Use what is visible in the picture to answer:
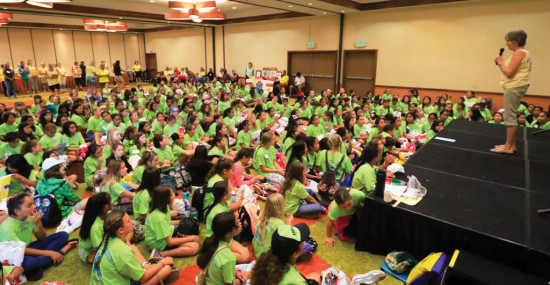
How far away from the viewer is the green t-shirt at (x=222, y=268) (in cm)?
264

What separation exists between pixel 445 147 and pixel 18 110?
9841 millimetres

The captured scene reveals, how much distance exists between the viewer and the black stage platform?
2.80m

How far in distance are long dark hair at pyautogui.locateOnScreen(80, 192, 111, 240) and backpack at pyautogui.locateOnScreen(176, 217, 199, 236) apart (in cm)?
98

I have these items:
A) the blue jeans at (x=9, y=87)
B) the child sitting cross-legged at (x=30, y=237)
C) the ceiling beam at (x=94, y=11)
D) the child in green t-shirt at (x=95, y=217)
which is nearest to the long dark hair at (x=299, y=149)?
the child in green t-shirt at (x=95, y=217)

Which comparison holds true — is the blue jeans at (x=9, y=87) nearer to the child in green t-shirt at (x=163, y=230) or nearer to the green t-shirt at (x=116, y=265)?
the child in green t-shirt at (x=163, y=230)

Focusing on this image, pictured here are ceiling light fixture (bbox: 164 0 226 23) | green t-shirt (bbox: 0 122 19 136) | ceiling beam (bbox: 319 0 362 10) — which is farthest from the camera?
ceiling beam (bbox: 319 0 362 10)

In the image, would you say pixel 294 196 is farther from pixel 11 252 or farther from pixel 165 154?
pixel 11 252

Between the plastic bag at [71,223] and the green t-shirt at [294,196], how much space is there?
2.68m

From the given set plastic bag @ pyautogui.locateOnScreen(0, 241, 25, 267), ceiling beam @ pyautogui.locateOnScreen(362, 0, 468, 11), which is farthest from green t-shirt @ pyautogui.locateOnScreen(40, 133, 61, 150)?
ceiling beam @ pyautogui.locateOnScreen(362, 0, 468, 11)

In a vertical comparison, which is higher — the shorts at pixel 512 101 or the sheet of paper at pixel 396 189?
the shorts at pixel 512 101

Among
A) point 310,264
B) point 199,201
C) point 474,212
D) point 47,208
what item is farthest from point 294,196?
point 47,208

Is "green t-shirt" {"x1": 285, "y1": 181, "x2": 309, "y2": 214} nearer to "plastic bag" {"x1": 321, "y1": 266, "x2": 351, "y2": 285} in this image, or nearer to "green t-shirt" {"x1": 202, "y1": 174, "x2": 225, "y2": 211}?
"green t-shirt" {"x1": 202, "y1": 174, "x2": 225, "y2": 211}

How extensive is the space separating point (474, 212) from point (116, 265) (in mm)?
3380

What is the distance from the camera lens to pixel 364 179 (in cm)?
410
